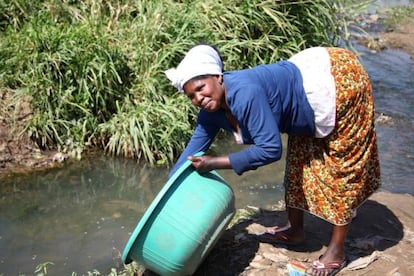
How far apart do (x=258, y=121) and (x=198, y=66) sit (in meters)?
0.36

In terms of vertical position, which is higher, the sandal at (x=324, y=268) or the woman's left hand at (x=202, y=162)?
the woman's left hand at (x=202, y=162)

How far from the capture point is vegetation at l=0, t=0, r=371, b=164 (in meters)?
4.69

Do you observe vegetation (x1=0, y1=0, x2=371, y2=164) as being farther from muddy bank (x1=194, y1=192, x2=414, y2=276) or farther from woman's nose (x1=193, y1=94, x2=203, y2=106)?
woman's nose (x1=193, y1=94, x2=203, y2=106)

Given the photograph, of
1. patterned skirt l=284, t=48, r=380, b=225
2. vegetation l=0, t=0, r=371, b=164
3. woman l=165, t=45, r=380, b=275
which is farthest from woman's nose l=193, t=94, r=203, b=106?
vegetation l=0, t=0, r=371, b=164

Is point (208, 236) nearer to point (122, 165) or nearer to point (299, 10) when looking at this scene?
point (122, 165)

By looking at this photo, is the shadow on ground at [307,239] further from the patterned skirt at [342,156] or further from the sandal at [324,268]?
the patterned skirt at [342,156]

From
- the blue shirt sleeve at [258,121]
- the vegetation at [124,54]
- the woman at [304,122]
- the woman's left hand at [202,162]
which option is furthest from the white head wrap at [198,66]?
the vegetation at [124,54]

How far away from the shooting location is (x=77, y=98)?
15.6ft

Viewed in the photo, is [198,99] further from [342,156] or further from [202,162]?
[342,156]

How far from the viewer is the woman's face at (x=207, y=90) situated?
228 cm

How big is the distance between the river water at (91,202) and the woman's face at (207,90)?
1451mm

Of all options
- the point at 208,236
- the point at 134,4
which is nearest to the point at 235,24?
the point at 134,4

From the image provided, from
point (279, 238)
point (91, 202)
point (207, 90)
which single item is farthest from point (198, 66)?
point (91, 202)

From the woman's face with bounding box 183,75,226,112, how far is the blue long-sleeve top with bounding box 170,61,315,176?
37mm
